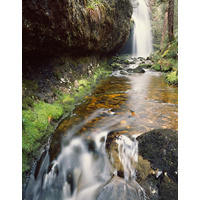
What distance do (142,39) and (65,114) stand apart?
105ft

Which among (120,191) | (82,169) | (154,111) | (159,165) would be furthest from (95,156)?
(154,111)

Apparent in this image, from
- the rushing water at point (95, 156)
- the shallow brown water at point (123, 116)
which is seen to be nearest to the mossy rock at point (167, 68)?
the shallow brown water at point (123, 116)

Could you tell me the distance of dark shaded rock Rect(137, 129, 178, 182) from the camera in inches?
85.0

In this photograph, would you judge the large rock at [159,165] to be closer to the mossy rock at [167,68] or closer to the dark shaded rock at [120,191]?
the dark shaded rock at [120,191]

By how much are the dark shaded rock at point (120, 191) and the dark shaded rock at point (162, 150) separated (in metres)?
0.49

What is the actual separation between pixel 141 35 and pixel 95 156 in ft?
109

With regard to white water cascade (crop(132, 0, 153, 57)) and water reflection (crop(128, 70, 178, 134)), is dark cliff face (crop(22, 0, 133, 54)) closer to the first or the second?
water reflection (crop(128, 70, 178, 134))

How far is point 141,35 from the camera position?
30.5m

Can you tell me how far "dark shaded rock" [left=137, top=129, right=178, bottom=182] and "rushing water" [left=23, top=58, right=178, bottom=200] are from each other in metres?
0.24

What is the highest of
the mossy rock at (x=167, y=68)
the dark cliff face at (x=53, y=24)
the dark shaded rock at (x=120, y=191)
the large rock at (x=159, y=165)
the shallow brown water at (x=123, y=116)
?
the dark cliff face at (x=53, y=24)

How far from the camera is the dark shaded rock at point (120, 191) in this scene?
6.76ft

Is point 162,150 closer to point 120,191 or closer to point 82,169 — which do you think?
point 120,191

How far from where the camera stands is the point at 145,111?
4328mm

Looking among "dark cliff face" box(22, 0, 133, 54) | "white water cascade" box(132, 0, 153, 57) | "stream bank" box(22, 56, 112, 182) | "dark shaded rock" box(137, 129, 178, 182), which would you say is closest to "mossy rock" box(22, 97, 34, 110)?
"stream bank" box(22, 56, 112, 182)
